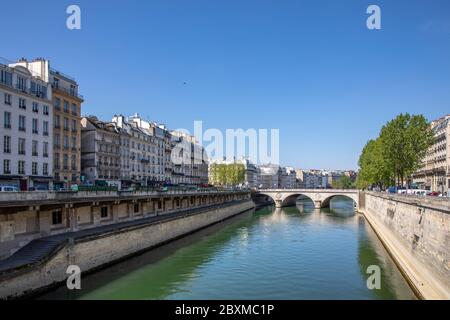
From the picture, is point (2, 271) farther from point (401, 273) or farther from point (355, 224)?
point (355, 224)

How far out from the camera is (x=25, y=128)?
4578 centimetres

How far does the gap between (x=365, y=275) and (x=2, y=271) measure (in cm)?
2562

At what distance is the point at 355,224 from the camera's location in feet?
230

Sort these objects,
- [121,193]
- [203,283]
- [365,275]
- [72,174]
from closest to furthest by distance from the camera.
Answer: [203,283] → [365,275] → [121,193] → [72,174]

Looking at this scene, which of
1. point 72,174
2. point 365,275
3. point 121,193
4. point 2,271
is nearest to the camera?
point 2,271

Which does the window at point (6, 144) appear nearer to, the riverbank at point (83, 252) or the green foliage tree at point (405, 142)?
the riverbank at point (83, 252)

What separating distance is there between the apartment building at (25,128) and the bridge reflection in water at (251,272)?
17.7 meters

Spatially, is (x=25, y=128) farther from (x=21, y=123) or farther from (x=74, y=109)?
(x=74, y=109)

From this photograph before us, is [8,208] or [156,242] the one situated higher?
[8,208]

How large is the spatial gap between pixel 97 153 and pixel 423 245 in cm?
5270

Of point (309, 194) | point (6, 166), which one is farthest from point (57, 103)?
point (309, 194)

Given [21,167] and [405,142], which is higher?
[405,142]

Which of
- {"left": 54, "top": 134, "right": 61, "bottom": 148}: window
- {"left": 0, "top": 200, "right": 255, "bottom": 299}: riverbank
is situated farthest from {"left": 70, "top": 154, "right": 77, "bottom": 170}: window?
{"left": 0, "top": 200, "right": 255, "bottom": 299}: riverbank

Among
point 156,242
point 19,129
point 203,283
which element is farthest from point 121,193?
point 203,283
